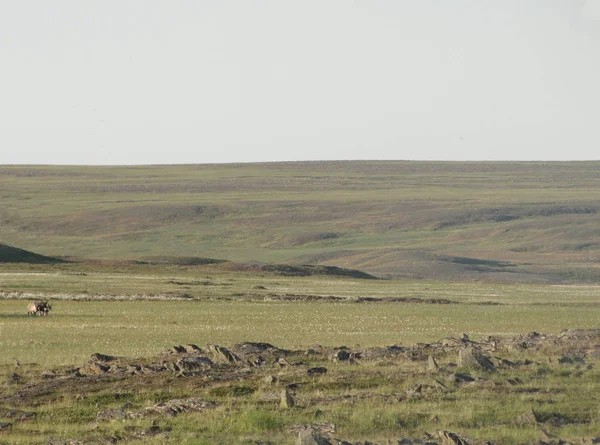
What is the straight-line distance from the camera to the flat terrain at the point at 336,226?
4220 inches

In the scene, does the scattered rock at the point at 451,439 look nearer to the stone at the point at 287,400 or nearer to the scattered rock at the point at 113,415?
the stone at the point at 287,400

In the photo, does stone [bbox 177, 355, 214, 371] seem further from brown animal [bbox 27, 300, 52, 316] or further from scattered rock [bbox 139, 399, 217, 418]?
brown animal [bbox 27, 300, 52, 316]

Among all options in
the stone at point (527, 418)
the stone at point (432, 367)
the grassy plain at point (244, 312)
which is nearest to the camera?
the stone at point (527, 418)

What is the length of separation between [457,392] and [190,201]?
140 meters

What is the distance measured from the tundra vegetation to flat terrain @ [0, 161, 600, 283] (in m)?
0.64

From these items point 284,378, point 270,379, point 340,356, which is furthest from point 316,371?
point 340,356

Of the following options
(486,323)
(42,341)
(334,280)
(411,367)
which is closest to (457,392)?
(411,367)

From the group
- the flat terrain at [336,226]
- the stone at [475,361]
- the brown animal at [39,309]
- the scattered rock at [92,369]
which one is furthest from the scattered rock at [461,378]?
the flat terrain at [336,226]

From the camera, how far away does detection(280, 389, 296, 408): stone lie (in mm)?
18109

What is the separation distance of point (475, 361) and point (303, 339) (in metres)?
11.6

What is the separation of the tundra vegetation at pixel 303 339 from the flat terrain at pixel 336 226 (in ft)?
2.10

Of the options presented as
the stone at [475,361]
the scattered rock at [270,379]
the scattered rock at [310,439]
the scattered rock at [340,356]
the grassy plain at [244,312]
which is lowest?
the grassy plain at [244,312]

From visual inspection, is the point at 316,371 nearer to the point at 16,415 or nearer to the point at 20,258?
the point at 16,415

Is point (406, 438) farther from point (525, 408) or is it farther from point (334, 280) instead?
point (334, 280)
